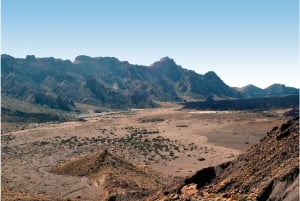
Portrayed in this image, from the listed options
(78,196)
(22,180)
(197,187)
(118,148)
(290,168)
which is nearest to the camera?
(290,168)

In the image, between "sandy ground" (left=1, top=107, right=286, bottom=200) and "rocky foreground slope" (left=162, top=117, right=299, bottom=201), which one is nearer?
"rocky foreground slope" (left=162, top=117, right=299, bottom=201)

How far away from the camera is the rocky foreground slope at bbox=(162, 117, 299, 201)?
20484 millimetres

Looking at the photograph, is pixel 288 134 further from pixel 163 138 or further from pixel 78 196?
pixel 163 138

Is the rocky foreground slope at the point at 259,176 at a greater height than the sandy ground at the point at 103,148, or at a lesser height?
greater

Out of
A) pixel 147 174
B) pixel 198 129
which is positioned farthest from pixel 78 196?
pixel 198 129

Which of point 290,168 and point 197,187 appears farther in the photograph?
point 197,187

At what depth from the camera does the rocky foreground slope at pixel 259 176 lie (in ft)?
67.2

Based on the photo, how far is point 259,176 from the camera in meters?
23.3

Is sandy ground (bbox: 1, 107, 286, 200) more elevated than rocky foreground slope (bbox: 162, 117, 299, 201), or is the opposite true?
rocky foreground slope (bbox: 162, 117, 299, 201)

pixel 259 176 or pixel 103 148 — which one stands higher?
pixel 259 176

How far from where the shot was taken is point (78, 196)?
4034cm

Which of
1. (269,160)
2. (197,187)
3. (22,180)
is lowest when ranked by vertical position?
(22,180)

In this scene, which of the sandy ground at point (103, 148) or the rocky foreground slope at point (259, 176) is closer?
the rocky foreground slope at point (259, 176)

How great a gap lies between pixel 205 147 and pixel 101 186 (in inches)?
1548
